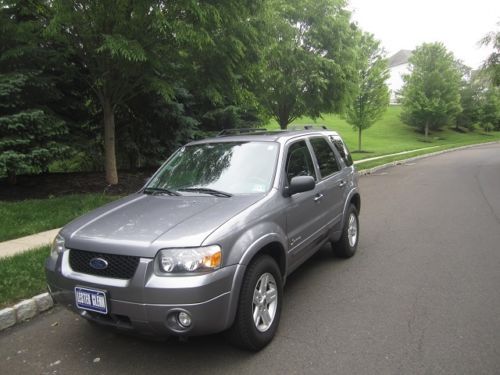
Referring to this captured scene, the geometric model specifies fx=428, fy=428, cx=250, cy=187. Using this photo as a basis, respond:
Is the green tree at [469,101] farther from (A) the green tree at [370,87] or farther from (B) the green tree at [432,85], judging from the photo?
(A) the green tree at [370,87]

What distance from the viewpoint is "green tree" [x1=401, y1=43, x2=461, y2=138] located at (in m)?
43.9

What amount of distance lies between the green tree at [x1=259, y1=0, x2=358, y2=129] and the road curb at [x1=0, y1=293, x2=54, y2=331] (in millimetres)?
11843

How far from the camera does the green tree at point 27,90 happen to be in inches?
353

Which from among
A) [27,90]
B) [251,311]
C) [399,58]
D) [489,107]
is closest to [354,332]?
[251,311]

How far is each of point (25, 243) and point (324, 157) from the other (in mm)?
4533

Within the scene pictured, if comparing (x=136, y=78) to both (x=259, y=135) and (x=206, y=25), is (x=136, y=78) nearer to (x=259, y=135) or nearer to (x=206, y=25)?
(x=206, y=25)

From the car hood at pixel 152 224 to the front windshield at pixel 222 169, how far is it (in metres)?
0.28

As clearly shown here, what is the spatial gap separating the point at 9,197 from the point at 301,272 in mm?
8221

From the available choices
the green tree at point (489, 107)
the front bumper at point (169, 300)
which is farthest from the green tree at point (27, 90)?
the green tree at point (489, 107)

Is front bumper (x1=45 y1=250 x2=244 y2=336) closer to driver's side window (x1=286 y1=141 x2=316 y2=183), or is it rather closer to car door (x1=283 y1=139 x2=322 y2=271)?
car door (x1=283 y1=139 x2=322 y2=271)

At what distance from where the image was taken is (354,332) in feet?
12.2

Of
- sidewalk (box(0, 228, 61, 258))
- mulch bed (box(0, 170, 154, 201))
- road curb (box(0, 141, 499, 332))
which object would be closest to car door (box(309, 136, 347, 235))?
road curb (box(0, 141, 499, 332))

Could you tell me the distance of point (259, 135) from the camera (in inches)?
191

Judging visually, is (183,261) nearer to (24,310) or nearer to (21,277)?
(24,310)
